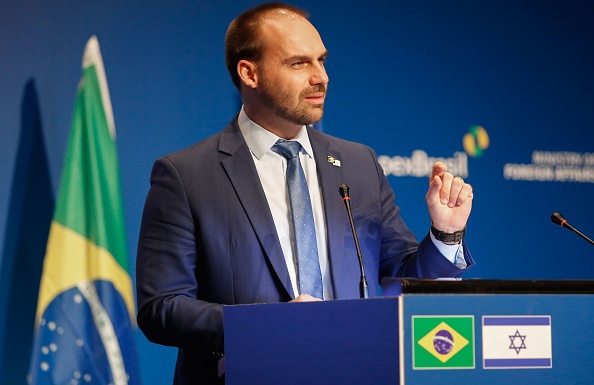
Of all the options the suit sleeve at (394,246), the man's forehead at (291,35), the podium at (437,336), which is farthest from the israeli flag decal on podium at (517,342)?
the man's forehead at (291,35)

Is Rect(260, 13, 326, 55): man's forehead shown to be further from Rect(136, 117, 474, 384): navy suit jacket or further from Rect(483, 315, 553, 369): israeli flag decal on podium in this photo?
Rect(483, 315, 553, 369): israeli flag decal on podium

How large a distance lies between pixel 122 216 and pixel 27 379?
83cm

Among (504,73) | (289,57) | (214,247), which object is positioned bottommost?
(214,247)

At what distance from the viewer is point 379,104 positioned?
4.93 m

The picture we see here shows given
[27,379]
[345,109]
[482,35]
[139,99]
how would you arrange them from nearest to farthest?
[27,379] < [139,99] < [345,109] < [482,35]

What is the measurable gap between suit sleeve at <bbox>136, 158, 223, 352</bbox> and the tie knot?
1.13 ft

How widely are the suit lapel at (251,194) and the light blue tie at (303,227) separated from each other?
0.20 feet

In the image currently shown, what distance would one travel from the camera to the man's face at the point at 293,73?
2.91 m

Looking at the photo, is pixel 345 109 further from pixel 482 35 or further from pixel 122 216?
pixel 122 216

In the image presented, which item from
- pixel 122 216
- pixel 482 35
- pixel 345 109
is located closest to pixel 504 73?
pixel 482 35

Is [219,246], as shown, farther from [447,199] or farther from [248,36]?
[248,36]

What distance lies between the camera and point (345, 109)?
190 inches

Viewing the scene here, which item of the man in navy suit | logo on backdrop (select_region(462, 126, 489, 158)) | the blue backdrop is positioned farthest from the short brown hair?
logo on backdrop (select_region(462, 126, 489, 158))

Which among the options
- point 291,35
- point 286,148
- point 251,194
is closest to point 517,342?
point 251,194
